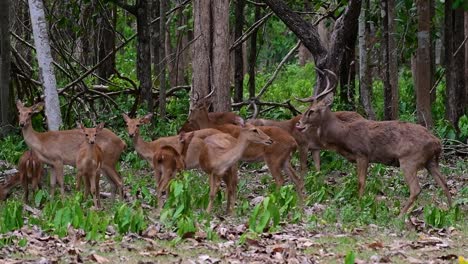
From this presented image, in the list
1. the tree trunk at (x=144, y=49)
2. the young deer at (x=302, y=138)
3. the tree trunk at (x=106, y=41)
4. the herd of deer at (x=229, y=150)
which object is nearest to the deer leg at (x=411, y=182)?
the herd of deer at (x=229, y=150)

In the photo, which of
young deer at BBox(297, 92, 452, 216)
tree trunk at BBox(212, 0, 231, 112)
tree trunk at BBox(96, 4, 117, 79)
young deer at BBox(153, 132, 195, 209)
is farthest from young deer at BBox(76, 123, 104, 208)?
tree trunk at BBox(96, 4, 117, 79)

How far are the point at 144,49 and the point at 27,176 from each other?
6.14 metres

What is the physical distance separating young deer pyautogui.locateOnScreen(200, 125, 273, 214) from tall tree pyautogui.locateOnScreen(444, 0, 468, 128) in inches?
247

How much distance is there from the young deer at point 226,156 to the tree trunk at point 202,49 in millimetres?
4581

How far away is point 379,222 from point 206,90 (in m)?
6.81

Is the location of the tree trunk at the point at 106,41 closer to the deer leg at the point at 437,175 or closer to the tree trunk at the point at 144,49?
the tree trunk at the point at 144,49

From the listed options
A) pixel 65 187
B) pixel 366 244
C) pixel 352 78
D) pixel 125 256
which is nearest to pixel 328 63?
pixel 352 78

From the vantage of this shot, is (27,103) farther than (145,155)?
Yes

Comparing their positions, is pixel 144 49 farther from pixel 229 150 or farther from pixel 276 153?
pixel 229 150

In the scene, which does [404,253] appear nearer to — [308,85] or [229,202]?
[229,202]

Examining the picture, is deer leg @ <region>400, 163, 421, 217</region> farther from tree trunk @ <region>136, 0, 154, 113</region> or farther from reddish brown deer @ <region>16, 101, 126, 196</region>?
tree trunk @ <region>136, 0, 154, 113</region>

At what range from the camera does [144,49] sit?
58.4ft

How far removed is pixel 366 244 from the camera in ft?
29.3

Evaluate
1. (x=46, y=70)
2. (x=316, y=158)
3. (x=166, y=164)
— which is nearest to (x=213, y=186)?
(x=166, y=164)
